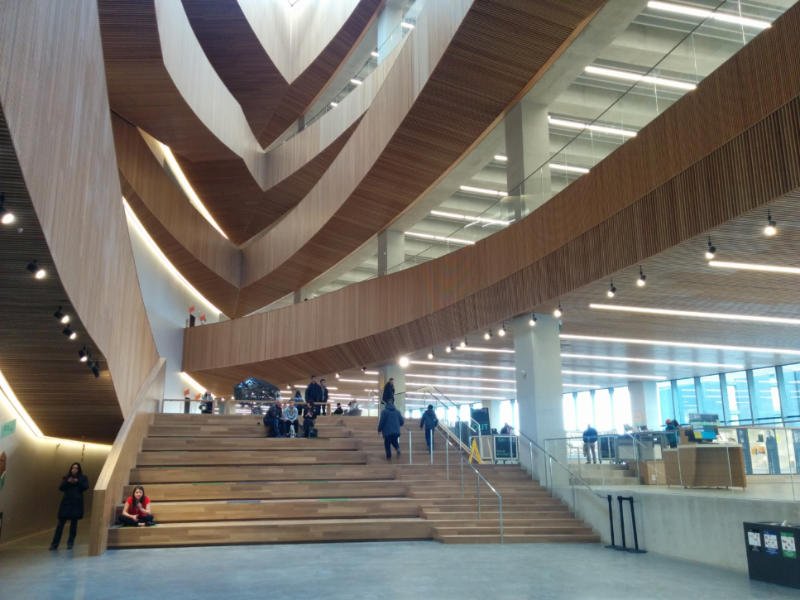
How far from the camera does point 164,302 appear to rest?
21906mm

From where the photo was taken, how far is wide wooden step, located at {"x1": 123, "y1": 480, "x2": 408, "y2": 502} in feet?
38.4

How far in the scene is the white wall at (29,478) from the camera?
1188 centimetres

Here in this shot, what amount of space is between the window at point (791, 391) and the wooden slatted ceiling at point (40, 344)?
18.1 m

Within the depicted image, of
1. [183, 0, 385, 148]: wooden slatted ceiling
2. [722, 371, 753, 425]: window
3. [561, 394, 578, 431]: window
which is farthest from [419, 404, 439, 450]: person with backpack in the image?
[561, 394, 578, 431]: window

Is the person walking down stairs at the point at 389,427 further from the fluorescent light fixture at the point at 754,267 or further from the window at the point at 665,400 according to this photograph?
the window at the point at 665,400

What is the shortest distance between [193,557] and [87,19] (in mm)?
6557

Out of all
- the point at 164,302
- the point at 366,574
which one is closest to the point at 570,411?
the point at 164,302

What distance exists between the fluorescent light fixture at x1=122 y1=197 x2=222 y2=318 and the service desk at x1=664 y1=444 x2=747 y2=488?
522 inches

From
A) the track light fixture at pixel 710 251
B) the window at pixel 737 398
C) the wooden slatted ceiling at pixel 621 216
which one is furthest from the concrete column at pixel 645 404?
the track light fixture at pixel 710 251

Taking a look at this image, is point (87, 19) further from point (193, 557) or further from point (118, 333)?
point (193, 557)

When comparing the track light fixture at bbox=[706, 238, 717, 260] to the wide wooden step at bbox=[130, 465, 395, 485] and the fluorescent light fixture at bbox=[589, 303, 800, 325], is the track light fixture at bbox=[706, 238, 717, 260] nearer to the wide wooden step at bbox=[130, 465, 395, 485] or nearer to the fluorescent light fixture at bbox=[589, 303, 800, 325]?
the fluorescent light fixture at bbox=[589, 303, 800, 325]

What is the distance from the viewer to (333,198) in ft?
61.3

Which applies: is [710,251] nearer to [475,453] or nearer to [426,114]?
[426,114]

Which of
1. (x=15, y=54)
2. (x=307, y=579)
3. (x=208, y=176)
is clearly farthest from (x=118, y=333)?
(x=208, y=176)
